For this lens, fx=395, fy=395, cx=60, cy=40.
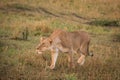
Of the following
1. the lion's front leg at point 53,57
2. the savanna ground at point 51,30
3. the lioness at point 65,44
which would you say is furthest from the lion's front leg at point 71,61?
the lion's front leg at point 53,57

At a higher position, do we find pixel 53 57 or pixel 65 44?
pixel 65 44

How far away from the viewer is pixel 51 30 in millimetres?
15148

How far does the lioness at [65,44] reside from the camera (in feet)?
29.6

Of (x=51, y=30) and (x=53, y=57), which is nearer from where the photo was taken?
(x=53, y=57)

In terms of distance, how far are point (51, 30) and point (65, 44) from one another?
599 cm

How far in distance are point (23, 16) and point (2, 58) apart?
27.8 ft

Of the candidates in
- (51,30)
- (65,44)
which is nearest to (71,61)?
(65,44)

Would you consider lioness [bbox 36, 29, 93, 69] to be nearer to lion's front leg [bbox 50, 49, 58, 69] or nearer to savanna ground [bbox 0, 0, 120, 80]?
lion's front leg [bbox 50, 49, 58, 69]

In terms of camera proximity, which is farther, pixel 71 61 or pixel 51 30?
pixel 51 30

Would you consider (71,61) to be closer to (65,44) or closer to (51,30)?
(65,44)

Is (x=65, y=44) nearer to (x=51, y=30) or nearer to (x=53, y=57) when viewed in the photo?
(x=53, y=57)

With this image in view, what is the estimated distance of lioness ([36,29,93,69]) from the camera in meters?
9.03

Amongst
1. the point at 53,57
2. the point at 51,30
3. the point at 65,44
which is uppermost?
the point at 65,44

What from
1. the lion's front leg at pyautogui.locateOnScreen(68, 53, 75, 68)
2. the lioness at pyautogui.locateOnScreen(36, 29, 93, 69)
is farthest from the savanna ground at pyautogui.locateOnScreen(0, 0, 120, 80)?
the lioness at pyautogui.locateOnScreen(36, 29, 93, 69)
